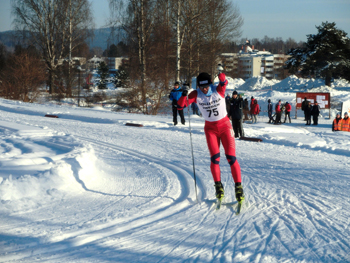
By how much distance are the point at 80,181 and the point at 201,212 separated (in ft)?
7.60

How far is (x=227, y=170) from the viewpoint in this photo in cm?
664

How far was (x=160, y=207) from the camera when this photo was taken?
14.9ft

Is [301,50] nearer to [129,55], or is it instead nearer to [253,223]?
[129,55]

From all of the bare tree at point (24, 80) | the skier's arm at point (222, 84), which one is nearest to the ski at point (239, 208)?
the skier's arm at point (222, 84)

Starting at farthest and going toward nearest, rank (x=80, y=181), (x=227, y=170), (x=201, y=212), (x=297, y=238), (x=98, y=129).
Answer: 1. (x=98, y=129)
2. (x=227, y=170)
3. (x=80, y=181)
4. (x=201, y=212)
5. (x=297, y=238)

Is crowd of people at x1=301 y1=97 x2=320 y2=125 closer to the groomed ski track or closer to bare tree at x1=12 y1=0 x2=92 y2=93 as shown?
the groomed ski track

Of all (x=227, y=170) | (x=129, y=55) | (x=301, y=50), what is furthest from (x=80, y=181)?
(x=301, y=50)

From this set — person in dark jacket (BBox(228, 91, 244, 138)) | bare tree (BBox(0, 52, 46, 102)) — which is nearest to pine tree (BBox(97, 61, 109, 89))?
bare tree (BBox(0, 52, 46, 102))

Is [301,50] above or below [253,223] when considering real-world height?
above

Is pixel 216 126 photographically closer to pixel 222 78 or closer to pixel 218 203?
pixel 222 78

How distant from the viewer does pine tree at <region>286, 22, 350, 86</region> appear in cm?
3534

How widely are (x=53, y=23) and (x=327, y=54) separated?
29002 millimetres

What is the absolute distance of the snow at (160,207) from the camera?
10.6 feet

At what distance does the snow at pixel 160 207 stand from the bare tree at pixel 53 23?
92.8ft
